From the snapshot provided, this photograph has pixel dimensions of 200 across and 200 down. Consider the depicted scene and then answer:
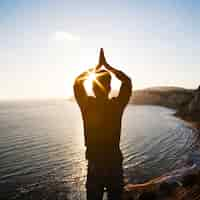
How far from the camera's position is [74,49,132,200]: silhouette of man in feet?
17.9

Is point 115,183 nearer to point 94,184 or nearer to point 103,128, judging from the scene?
point 94,184

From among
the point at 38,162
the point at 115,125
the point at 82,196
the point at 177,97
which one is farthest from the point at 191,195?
the point at 177,97

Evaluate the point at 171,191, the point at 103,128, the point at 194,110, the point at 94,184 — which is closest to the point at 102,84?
the point at 103,128

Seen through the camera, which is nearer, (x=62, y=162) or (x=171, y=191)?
(x=171, y=191)

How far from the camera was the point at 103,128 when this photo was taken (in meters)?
5.59

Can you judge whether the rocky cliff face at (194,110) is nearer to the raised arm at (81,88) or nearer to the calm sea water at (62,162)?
the calm sea water at (62,162)

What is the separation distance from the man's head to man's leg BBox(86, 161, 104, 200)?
193cm

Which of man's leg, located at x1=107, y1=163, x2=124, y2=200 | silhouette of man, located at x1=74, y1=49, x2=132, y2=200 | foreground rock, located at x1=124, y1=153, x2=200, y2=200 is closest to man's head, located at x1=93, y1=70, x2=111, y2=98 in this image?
silhouette of man, located at x1=74, y1=49, x2=132, y2=200

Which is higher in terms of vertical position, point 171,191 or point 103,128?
point 103,128

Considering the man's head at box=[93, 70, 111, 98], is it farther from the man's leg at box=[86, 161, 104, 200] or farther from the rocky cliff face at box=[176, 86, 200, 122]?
the rocky cliff face at box=[176, 86, 200, 122]

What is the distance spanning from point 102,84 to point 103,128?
1.18 m

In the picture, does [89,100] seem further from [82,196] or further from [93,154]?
[82,196]

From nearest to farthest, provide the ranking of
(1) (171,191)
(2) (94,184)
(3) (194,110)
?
(2) (94,184)
(1) (171,191)
(3) (194,110)

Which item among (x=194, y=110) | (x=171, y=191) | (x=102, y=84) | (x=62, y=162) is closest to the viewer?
(x=102, y=84)
